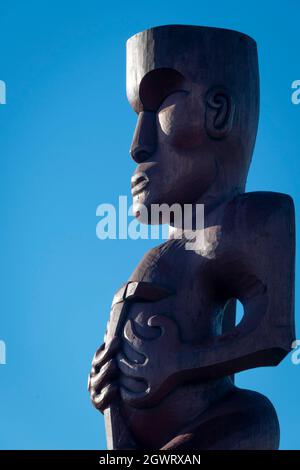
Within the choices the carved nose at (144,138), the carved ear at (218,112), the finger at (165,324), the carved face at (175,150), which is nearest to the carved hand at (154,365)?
the finger at (165,324)

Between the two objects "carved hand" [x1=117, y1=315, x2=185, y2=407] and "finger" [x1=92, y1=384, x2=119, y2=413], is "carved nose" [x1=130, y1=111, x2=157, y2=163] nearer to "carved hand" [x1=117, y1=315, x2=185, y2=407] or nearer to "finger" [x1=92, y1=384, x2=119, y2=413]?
"carved hand" [x1=117, y1=315, x2=185, y2=407]

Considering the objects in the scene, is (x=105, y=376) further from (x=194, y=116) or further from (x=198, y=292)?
(x=194, y=116)

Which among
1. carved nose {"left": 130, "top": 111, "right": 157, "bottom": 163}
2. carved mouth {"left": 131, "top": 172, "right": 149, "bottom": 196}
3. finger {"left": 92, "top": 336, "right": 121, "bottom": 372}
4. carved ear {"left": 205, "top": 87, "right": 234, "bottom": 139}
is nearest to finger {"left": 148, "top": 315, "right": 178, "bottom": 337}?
finger {"left": 92, "top": 336, "right": 121, "bottom": 372}

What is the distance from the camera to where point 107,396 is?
9.71m

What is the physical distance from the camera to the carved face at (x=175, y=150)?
33.2 ft

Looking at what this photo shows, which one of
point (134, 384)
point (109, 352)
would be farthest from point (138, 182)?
point (134, 384)

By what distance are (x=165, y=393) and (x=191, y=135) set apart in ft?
5.95

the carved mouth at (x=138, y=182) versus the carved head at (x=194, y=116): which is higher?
the carved head at (x=194, y=116)

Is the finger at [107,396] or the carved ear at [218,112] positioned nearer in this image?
the finger at [107,396]

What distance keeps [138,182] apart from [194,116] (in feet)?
2.02

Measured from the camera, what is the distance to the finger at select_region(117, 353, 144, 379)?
9562mm

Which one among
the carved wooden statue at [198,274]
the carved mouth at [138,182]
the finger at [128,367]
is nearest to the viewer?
the carved wooden statue at [198,274]

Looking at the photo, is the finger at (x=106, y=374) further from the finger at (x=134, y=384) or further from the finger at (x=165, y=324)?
the finger at (x=165, y=324)
